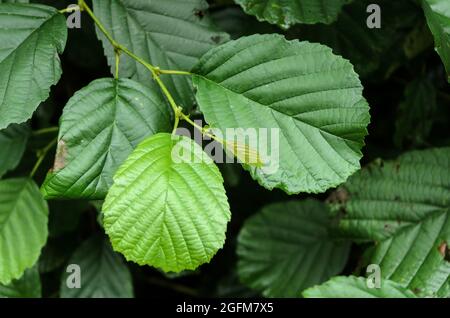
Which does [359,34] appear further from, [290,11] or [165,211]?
[165,211]

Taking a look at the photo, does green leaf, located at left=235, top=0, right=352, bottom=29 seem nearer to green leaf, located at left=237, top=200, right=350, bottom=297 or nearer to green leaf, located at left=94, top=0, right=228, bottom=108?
green leaf, located at left=94, top=0, right=228, bottom=108

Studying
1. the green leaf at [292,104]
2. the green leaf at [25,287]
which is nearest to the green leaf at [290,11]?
the green leaf at [292,104]

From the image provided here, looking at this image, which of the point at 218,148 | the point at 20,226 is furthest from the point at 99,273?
the point at 218,148

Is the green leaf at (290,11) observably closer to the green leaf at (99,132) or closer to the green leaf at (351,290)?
the green leaf at (99,132)

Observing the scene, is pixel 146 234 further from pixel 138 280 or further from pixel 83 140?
pixel 138 280

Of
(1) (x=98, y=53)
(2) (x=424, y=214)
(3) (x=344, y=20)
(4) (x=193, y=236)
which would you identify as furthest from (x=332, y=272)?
(1) (x=98, y=53)

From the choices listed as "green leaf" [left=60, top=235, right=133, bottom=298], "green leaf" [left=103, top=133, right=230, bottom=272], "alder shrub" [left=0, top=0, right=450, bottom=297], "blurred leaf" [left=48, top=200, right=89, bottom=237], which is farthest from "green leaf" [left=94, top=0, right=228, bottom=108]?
"green leaf" [left=60, top=235, right=133, bottom=298]
